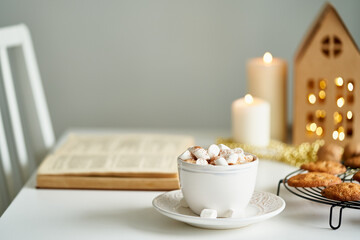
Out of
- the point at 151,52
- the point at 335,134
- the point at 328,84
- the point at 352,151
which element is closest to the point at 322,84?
the point at 328,84

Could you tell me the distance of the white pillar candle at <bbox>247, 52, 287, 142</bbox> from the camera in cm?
137

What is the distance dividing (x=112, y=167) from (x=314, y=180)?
0.39 metres

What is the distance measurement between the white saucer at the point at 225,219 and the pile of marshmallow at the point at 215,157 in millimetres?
77

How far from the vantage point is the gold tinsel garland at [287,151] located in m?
1.22

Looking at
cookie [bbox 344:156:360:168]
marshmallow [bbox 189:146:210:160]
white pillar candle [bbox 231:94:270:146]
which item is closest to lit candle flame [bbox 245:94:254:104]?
white pillar candle [bbox 231:94:270:146]

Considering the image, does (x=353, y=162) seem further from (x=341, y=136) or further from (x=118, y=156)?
(x=118, y=156)

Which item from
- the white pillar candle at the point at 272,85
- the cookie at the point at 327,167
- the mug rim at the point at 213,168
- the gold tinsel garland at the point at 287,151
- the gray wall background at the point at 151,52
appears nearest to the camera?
the mug rim at the point at 213,168

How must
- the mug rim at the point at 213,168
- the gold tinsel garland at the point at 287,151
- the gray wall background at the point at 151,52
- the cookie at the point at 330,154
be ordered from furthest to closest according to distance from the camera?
the gray wall background at the point at 151,52, the gold tinsel garland at the point at 287,151, the cookie at the point at 330,154, the mug rim at the point at 213,168

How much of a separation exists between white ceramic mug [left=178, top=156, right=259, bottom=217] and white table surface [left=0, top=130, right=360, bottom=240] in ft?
0.13

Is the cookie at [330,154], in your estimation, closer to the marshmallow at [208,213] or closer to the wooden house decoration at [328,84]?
the wooden house decoration at [328,84]

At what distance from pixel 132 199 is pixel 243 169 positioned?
269mm

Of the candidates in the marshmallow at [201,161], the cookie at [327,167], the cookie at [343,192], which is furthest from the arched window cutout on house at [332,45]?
the marshmallow at [201,161]

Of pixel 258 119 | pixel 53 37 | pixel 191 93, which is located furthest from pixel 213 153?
pixel 53 37

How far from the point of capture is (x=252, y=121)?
4.29 feet
